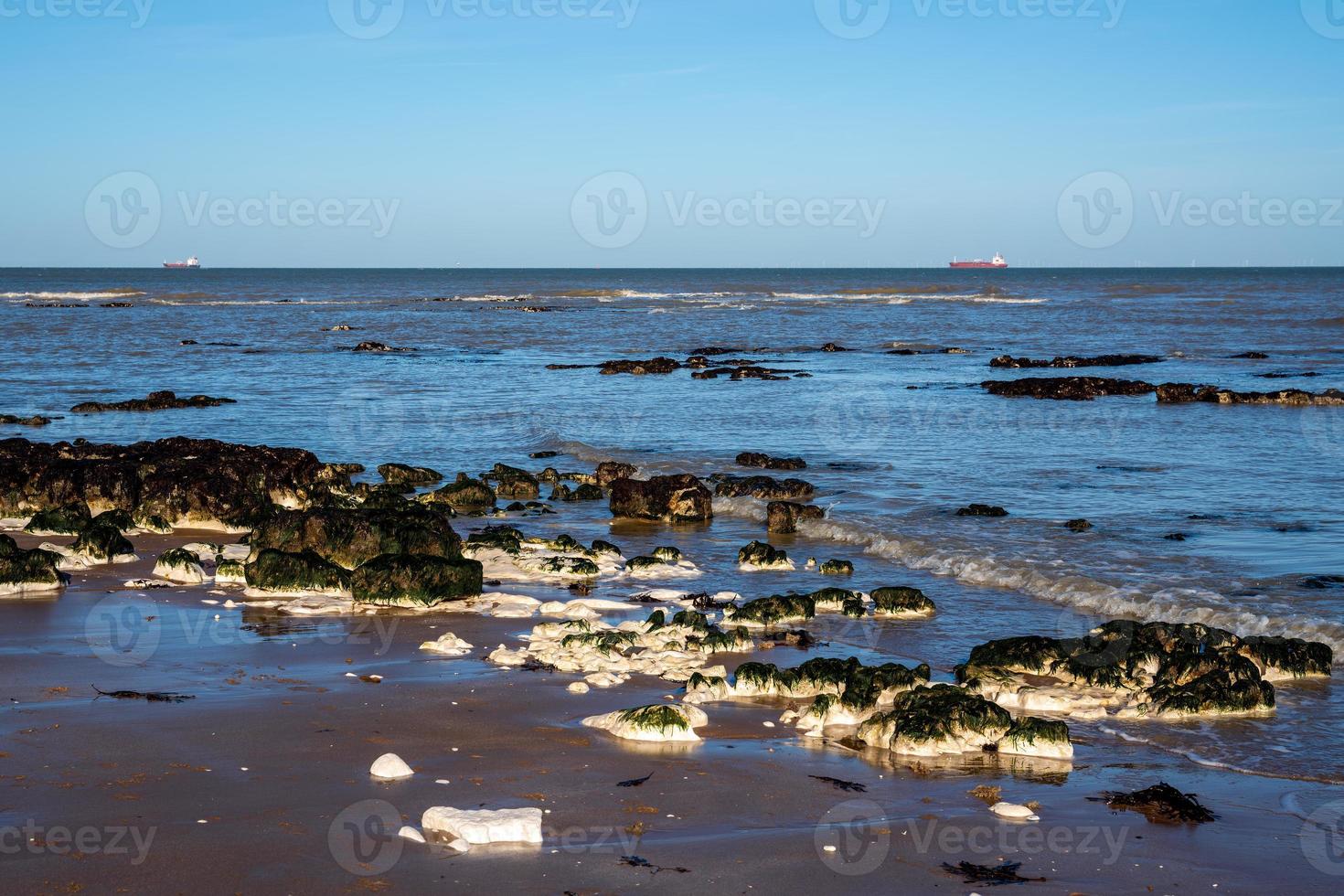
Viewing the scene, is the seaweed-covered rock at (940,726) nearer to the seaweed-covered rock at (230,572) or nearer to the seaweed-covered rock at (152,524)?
the seaweed-covered rock at (230,572)

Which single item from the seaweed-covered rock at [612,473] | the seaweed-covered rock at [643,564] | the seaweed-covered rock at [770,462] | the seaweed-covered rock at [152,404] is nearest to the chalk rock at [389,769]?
the seaweed-covered rock at [643,564]

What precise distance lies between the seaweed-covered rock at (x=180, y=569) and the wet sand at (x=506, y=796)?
2166 mm

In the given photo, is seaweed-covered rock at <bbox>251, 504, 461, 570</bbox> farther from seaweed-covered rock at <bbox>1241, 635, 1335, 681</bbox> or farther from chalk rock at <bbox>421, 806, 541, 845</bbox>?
seaweed-covered rock at <bbox>1241, 635, 1335, 681</bbox>

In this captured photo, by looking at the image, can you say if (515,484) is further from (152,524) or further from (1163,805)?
(1163,805)

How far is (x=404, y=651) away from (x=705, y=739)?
249 cm

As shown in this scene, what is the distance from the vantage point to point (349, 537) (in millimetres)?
10164

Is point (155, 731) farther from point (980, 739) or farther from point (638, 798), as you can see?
point (980, 739)

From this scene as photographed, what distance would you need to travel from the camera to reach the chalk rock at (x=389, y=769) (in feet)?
17.9

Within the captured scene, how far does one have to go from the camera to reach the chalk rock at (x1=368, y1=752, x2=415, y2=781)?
5.45 meters

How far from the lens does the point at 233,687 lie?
22.3 ft

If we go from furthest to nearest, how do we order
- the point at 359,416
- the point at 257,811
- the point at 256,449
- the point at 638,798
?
the point at 359,416 < the point at 256,449 < the point at 638,798 < the point at 257,811

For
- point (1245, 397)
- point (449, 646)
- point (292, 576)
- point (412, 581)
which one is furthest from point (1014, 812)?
point (1245, 397)

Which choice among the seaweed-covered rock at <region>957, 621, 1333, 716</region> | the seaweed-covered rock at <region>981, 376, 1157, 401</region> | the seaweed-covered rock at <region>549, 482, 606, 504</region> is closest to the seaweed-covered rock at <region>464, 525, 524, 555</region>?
the seaweed-covered rock at <region>549, 482, 606, 504</region>

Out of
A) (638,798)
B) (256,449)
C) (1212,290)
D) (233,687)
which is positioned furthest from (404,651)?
(1212,290)
